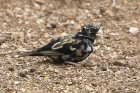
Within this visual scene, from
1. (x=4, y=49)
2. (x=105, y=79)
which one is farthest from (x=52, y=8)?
(x=105, y=79)

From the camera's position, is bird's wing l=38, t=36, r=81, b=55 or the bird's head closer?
bird's wing l=38, t=36, r=81, b=55

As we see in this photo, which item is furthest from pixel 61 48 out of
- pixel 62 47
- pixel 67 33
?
pixel 67 33

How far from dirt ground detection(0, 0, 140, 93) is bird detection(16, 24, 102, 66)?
0.12m

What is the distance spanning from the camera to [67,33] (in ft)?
29.1

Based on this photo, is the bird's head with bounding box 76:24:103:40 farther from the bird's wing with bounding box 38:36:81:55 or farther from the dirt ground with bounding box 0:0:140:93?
the dirt ground with bounding box 0:0:140:93

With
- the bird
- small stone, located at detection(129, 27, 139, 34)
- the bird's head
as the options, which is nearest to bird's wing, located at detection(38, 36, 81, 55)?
the bird

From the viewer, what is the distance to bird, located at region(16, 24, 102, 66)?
7.06m

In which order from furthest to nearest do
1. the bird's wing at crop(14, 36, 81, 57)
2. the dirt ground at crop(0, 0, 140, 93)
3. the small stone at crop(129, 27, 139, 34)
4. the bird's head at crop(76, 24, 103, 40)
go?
1. the small stone at crop(129, 27, 139, 34)
2. the bird's head at crop(76, 24, 103, 40)
3. the bird's wing at crop(14, 36, 81, 57)
4. the dirt ground at crop(0, 0, 140, 93)

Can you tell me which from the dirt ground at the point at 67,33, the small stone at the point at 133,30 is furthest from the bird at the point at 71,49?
the small stone at the point at 133,30

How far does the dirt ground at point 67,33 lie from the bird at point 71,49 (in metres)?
0.12

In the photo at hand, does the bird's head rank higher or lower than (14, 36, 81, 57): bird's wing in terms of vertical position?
higher

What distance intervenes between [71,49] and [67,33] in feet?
6.08

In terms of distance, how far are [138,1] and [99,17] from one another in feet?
3.76

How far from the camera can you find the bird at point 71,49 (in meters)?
7.06
